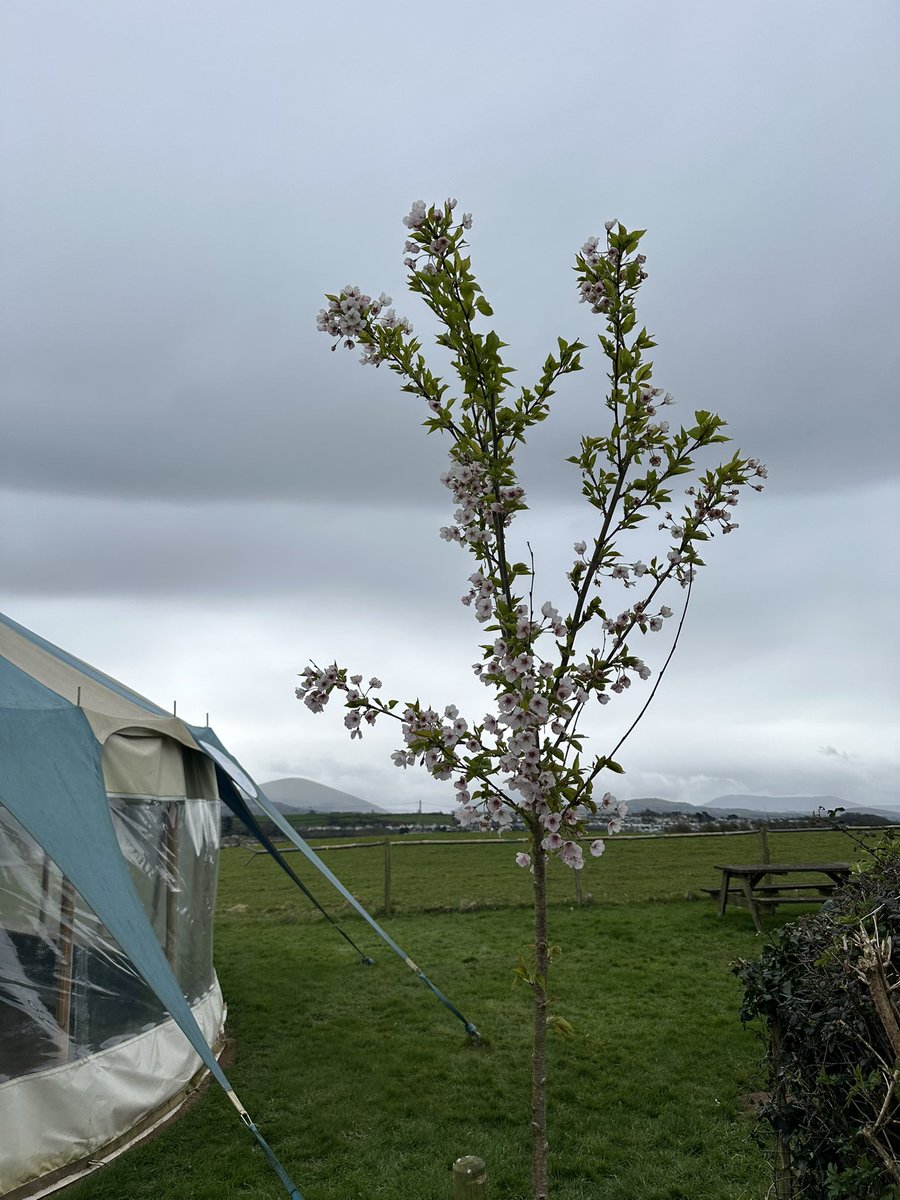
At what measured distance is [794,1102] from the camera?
8.96 feet

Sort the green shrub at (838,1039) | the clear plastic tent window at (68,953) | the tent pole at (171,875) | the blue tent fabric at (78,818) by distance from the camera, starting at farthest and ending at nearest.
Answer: the tent pole at (171,875), the clear plastic tent window at (68,953), the blue tent fabric at (78,818), the green shrub at (838,1039)

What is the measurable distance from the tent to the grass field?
292 millimetres

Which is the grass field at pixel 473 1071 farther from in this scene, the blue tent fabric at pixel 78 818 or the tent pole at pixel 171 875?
the tent pole at pixel 171 875

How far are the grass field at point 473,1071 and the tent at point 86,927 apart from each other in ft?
0.96

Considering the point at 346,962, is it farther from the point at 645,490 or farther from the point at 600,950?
the point at 645,490

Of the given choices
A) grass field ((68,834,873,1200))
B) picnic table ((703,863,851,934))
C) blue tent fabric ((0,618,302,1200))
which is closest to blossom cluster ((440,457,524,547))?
blue tent fabric ((0,618,302,1200))

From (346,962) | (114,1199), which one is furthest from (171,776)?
(346,962)

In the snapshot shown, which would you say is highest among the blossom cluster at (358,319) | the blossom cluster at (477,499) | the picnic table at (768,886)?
the blossom cluster at (358,319)

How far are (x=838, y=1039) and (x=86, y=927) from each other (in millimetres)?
3545

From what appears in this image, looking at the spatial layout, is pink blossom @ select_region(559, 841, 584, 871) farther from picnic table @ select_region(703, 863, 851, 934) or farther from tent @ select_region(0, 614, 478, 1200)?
picnic table @ select_region(703, 863, 851, 934)

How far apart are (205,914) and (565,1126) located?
109 inches

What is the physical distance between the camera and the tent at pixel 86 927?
3.81 m

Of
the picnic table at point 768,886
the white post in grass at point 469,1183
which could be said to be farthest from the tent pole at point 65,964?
the picnic table at point 768,886

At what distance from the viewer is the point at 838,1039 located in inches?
102
